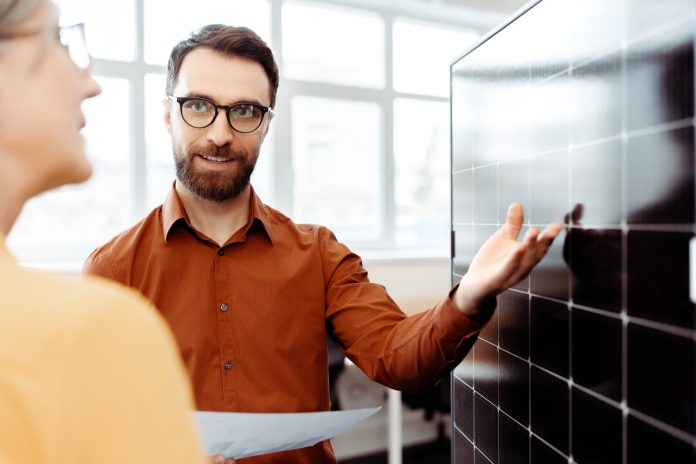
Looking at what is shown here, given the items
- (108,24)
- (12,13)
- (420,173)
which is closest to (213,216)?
(12,13)

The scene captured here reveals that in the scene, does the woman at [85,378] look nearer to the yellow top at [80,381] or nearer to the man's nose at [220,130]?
the yellow top at [80,381]

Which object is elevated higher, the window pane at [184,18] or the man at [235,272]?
the window pane at [184,18]

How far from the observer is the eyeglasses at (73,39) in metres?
0.43

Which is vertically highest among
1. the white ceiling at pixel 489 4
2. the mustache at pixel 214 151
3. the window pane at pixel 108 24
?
the white ceiling at pixel 489 4

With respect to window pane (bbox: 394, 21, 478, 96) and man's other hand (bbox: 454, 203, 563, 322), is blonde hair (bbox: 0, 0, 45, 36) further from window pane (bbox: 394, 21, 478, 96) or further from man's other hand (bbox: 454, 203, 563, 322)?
window pane (bbox: 394, 21, 478, 96)

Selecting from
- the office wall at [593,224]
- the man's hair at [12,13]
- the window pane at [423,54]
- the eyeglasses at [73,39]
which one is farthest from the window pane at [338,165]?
the man's hair at [12,13]

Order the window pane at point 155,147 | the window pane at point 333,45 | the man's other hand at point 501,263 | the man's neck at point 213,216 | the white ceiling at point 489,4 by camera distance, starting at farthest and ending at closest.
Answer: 1. the white ceiling at point 489,4
2. the window pane at point 333,45
3. the window pane at point 155,147
4. the man's neck at point 213,216
5. the man's other hand at point 501,263

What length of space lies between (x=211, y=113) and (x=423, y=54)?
3.24m

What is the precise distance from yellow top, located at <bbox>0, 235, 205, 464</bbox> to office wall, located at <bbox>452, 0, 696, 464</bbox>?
0.51 meters

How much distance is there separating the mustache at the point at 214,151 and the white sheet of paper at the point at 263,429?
679 mm

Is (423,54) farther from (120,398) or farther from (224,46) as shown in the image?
(120,398)

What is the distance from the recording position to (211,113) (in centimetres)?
126

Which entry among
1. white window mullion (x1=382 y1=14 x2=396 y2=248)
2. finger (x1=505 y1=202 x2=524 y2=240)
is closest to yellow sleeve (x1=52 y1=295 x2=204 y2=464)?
finger (x1=505 y1=202 x2=524 y2=240)

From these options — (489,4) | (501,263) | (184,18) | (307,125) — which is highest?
(489,4)
